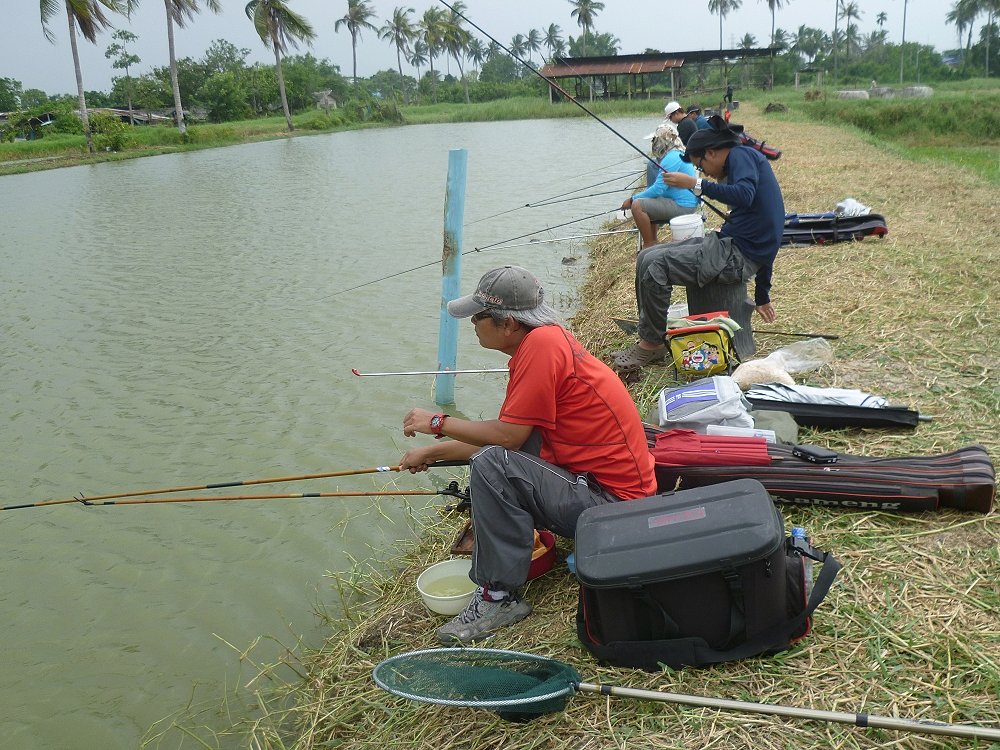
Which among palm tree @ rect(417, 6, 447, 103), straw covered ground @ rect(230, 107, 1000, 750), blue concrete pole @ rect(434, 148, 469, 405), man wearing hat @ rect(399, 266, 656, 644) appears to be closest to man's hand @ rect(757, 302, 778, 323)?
straw covered ground @ rect(230, 107, 1000, 750)

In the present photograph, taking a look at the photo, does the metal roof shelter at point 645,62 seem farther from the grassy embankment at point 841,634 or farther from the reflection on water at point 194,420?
the grassy embankment at point 841,634

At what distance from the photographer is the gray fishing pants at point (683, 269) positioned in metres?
4.45

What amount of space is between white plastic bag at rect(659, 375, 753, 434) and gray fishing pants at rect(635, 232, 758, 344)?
93cm

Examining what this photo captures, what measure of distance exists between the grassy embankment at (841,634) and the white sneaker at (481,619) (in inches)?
1.8

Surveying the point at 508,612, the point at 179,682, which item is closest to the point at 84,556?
the point at 179,682

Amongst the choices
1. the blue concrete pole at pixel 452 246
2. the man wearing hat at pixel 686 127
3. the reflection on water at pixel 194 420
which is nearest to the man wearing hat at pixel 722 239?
the blue concrete pole at pixel 452 246

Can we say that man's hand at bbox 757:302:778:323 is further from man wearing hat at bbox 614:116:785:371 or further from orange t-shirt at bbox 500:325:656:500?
orange t-shirt at bbox 500:325:656:500

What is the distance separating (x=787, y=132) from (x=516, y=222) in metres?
11.2

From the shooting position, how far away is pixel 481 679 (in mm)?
2242

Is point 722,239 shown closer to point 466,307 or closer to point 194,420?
point 466,307

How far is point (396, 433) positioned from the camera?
17.1 feet

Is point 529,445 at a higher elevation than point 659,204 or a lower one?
lower

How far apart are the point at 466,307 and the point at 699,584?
116 cm

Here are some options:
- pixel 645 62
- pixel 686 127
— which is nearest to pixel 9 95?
pixel 645 62
